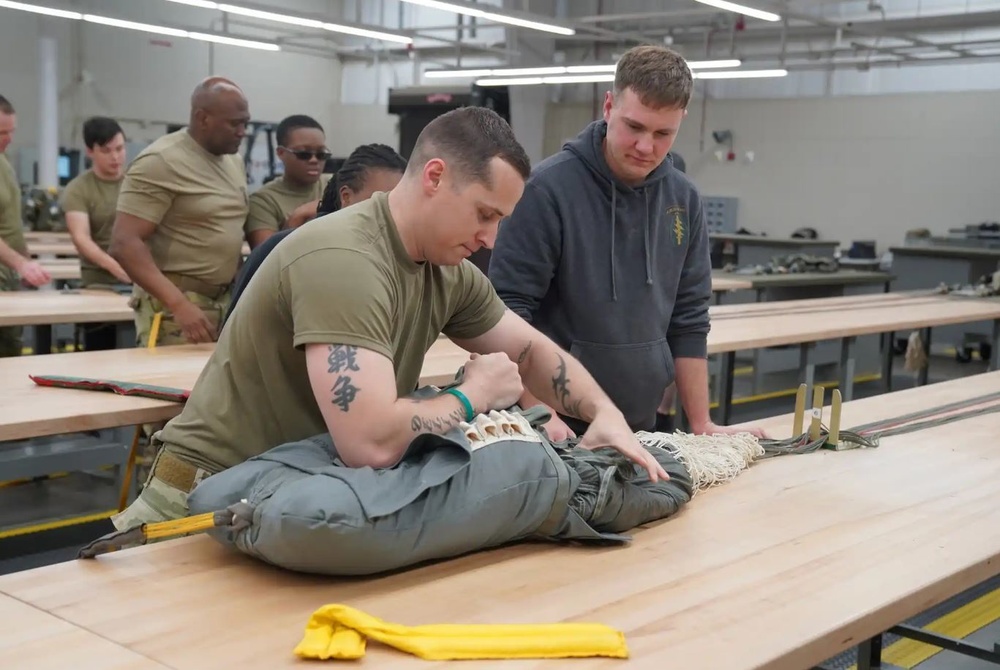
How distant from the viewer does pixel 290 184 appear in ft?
12.9

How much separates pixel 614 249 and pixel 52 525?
2.66 meters

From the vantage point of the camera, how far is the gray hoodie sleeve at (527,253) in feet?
7.86

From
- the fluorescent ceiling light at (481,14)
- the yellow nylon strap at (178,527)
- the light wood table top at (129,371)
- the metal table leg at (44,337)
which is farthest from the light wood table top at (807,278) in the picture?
the yellow nylon strap at (178,527)

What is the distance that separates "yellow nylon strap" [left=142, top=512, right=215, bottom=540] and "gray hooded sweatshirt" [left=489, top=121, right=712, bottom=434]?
1063 millimetres

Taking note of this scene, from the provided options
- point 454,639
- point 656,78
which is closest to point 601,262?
point 656,78

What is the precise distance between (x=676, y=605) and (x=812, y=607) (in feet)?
0.61

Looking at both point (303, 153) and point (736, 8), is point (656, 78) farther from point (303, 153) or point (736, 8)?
point (736, 8)

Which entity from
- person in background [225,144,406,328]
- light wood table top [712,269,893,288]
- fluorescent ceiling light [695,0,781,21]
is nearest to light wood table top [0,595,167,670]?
person in background [225,144,406,328]

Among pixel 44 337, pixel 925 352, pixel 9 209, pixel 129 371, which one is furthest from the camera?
pixel 925 352

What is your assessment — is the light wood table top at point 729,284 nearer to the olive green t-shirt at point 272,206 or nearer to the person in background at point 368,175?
the olive green t-shirt at point 272,206

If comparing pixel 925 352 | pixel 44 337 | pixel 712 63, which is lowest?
pixel 925 352

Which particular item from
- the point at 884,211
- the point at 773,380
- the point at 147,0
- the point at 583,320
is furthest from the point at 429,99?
the point at 583,320

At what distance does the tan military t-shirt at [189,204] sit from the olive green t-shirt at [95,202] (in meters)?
1.68

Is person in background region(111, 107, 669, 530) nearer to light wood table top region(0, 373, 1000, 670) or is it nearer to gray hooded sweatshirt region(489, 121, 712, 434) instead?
light wood table top region(0, 373, 1000, 670)
